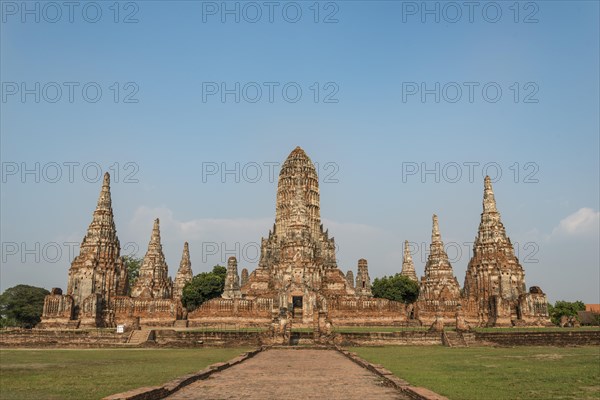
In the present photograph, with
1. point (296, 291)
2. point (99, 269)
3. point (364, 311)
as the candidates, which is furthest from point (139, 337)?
point (364, 311)

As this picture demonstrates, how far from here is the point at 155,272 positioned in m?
62.8

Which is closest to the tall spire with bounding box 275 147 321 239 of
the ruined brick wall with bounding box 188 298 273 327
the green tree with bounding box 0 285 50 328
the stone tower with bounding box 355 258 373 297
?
the stone tower with bounding box 355 258 373 297

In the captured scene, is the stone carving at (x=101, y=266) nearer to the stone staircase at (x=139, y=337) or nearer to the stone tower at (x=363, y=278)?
the stone staircase at (x=139, y=337)

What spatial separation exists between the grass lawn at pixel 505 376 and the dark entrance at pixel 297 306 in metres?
27.7

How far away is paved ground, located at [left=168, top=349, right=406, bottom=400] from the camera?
439 inches

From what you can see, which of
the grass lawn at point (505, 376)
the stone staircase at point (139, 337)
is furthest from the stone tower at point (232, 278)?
the grass lawn at point (505, 376)

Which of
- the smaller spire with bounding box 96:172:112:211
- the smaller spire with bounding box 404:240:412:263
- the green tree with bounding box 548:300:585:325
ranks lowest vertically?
the green tree with bounding box 548:300:585:325

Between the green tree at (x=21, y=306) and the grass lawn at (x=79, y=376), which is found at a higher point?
the grass lawn at (x=79, y=376)

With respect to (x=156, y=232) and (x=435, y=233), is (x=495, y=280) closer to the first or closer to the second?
(x=435, y=233)

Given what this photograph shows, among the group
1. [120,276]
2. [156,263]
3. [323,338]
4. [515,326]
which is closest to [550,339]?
[323,338]

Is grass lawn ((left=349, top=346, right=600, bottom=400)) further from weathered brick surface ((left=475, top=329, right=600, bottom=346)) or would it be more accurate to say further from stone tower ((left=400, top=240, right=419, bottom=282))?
stone tower ((left=400, top=240, right=419, bottom=282))

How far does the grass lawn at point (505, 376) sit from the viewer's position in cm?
1179

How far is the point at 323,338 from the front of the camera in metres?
31.5

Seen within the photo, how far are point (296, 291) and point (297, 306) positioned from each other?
142 centimetres
